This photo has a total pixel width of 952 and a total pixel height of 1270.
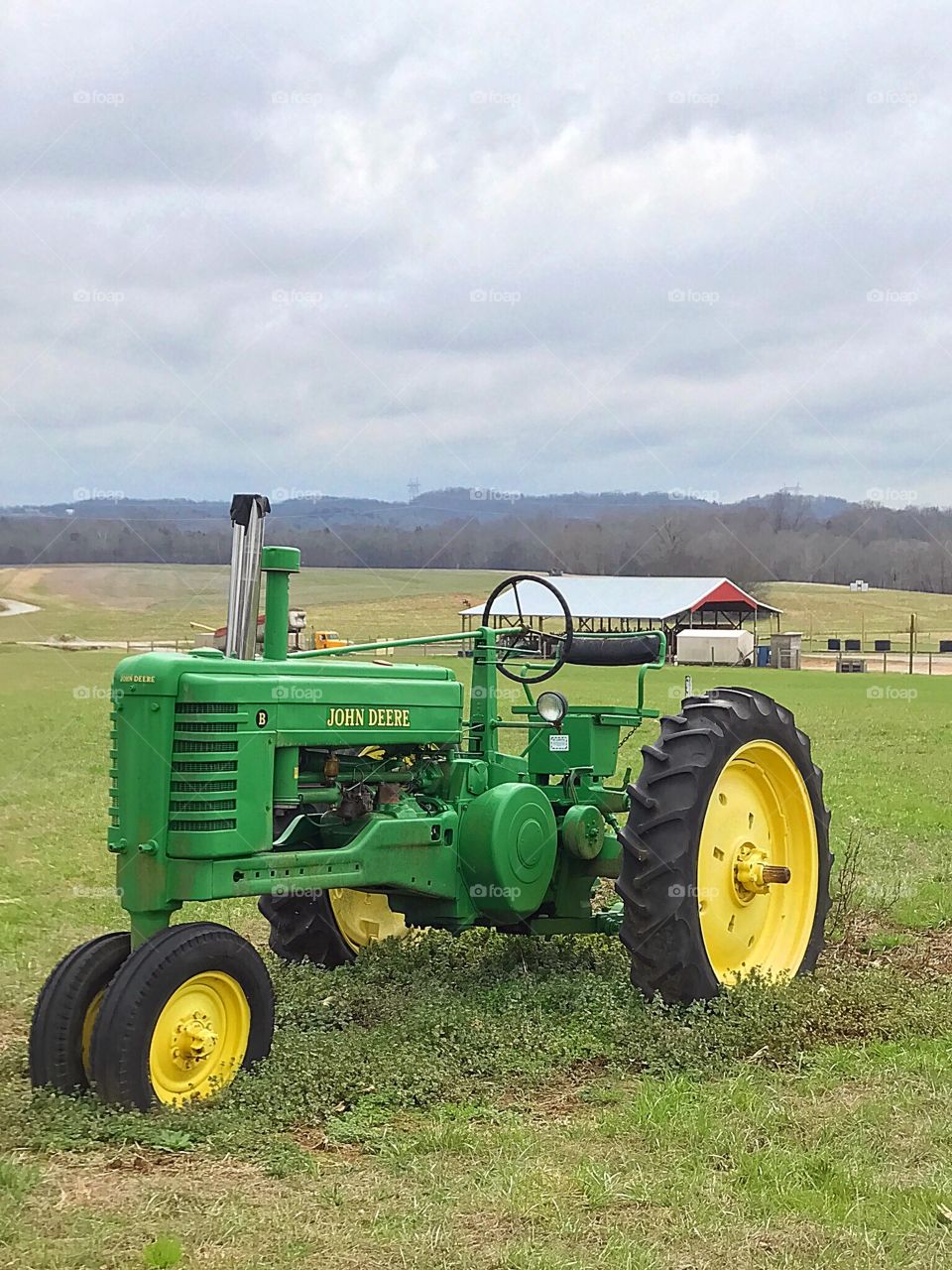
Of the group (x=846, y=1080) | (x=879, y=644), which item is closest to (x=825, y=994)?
(x=846, y=1080)

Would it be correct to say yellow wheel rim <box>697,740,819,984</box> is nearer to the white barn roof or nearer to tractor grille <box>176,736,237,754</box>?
tractor grille <box>176,736,237,754</box>

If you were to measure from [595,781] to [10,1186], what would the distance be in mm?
3925

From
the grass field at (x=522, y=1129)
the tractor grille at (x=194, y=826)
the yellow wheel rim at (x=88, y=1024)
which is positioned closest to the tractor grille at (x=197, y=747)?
the tractor grille at (x=194, y=826)

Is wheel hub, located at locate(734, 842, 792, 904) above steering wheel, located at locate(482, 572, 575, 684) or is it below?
below

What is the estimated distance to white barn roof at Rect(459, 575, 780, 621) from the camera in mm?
64750

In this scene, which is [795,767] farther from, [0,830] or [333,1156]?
[0,830]

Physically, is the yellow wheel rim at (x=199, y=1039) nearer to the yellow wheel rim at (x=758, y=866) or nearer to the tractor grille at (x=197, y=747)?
the tractor grille at (x=197, y=747)

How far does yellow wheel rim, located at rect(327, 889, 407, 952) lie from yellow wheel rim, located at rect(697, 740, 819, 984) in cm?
165

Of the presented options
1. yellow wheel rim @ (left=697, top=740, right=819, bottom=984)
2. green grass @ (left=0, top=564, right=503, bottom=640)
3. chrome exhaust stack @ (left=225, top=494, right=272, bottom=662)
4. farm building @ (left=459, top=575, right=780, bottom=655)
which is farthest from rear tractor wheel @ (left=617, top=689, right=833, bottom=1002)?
farm building @ (left=459, top=575, right=780, bottom=655)

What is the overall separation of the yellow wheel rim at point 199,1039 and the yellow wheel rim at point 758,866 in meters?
2.32

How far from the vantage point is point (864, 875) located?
33.8 feet

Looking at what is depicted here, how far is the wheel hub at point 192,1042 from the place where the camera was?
201 inches

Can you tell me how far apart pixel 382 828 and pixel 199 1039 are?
1.35 meters

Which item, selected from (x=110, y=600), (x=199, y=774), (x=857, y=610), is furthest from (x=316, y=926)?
(x=857, y=610)
